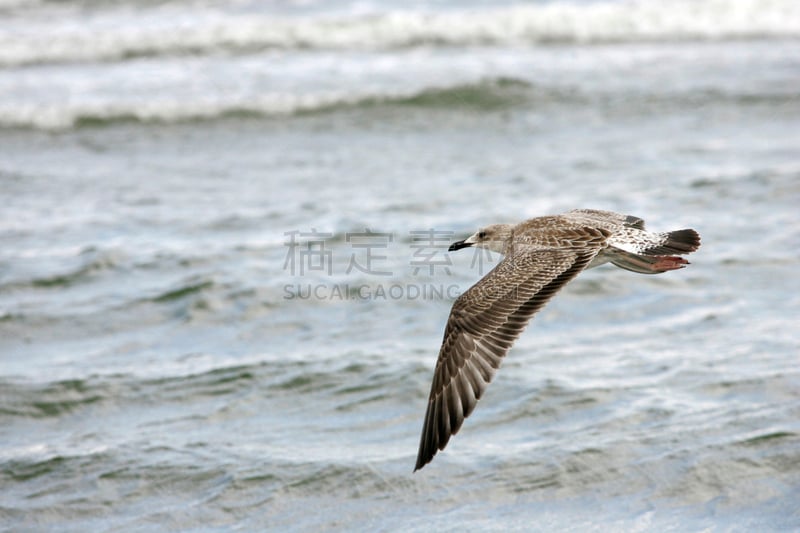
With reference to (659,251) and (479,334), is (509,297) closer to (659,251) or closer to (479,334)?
(479,334)

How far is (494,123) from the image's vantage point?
11094 mm

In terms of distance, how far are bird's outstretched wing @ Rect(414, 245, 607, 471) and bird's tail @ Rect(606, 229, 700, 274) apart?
0.23m

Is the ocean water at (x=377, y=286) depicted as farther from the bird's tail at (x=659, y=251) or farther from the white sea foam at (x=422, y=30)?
the bird's tail at (x=659, y=251)

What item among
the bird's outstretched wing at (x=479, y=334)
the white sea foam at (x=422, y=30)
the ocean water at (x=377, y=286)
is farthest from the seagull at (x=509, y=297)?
the white sea foam at (x=422, y=30)

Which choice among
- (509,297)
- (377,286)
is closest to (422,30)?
(377,286)

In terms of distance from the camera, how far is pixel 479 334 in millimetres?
4527

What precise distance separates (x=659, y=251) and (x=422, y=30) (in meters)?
10.2

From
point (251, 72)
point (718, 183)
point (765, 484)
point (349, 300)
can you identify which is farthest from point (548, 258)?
point (251, 72)

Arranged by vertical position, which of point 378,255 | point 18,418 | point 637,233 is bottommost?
point 18,418

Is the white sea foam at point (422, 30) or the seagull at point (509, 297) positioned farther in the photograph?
the white sea foam at point (422, 30)

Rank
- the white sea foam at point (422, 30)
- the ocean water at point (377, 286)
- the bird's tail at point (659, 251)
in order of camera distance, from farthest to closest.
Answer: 1. the white sea foam at point (422, 30)
2. the ocean water at point (377, 286)
3. the bird's tail at point (659, 251)

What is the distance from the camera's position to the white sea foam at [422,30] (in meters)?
14.1

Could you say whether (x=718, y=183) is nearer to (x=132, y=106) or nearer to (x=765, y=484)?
(x=765, y=484)

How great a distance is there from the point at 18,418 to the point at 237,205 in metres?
3.50
